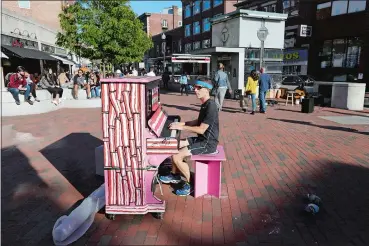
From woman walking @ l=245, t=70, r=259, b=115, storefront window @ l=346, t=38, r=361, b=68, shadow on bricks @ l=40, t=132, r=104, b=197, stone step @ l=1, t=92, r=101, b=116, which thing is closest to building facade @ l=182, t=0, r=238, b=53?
storefront window @ l=346, t=38, r=361, b=68

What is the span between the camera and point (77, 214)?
346 centimetres

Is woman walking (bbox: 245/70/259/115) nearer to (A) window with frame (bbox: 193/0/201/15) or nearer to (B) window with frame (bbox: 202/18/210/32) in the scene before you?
(B) window with frame (bbox: 202/18/210/32)

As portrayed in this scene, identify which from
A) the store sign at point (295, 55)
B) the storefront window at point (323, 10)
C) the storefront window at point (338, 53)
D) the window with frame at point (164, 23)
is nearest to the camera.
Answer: the storefront window at point (338, 53)

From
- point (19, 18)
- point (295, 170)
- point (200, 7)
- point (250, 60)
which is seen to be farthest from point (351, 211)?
point (200, 7)

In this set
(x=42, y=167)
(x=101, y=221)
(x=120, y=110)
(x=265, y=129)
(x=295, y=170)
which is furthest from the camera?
(x=265, y=129)

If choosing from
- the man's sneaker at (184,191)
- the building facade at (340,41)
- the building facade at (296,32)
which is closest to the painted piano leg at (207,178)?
the man's sneaker at (184,191)

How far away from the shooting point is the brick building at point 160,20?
63594 mm

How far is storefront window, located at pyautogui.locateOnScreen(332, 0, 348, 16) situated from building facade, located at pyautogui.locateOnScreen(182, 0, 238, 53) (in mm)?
16923

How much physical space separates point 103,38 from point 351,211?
726 inches

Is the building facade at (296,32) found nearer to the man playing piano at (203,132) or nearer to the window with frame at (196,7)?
the window with frame at (196,7)

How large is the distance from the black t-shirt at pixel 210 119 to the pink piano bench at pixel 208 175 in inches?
9.5

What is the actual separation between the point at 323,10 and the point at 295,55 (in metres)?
5.03

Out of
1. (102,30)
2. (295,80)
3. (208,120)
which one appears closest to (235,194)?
(208,120)

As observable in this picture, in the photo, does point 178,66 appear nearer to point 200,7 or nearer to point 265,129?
point 200,7
